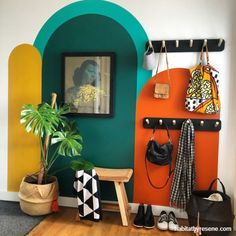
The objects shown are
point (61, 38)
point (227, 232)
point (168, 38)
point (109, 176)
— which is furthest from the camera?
point (61, 38)

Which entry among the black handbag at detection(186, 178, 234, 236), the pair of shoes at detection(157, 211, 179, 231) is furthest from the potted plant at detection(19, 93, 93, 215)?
the black handbag at detection(186, 178, 234, 236)

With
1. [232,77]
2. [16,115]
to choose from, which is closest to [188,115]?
[232,77]

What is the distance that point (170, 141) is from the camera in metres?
2.73

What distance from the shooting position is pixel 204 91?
2541 millimetres

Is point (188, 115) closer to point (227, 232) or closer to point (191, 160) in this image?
point (191, 160)

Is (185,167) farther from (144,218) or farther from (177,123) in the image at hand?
(144,218)

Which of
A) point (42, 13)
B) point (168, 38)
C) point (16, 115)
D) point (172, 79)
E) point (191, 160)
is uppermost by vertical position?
point (42, 13)

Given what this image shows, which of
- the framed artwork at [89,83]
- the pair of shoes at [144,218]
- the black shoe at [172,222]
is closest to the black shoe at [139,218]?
the pair of shoes at [144,218]

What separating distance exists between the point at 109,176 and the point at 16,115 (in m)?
1.34

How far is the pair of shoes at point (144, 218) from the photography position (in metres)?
2.52

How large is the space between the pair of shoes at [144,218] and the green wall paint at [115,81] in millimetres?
253

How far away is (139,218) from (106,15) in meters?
2.08

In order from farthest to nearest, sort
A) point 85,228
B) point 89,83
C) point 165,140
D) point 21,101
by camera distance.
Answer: point 21,101 → point 89,83 → point 165,140 → point 85,228

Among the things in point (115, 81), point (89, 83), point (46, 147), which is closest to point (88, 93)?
point (89, 83)
